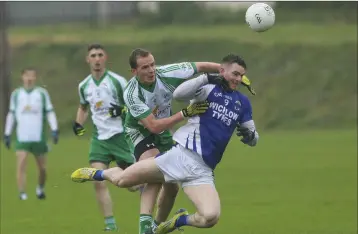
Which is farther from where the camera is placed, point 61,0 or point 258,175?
point 61,0

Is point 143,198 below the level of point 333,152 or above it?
above

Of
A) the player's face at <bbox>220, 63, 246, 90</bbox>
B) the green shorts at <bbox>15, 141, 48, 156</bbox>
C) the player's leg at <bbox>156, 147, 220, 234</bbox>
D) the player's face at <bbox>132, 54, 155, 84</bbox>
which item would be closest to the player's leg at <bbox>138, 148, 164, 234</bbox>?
the player's leg at <bbox>156, 147, 220, 234</bbox>

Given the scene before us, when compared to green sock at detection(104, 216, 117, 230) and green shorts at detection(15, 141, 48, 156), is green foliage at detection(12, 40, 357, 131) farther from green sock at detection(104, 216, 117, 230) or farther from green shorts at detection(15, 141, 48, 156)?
green sock at detection(104, 216, 117, 230)

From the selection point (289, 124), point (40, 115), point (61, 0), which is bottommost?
point (289, 124)

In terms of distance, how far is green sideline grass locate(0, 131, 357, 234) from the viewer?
1288cm

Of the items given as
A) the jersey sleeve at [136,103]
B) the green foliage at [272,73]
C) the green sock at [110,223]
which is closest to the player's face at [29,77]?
the green sock at [110,223]

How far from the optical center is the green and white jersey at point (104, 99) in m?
12.9

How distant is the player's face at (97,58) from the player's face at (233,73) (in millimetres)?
3468

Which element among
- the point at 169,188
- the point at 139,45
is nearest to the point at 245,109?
the point at 169,188

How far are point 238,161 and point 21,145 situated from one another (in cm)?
808

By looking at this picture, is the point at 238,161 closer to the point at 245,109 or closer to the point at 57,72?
the point at 245,109

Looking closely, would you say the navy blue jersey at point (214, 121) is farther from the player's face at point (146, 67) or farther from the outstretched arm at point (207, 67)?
the player's face at point (146, 67)

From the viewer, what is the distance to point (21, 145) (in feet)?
57.9

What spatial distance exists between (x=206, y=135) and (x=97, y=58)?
3506 mm
